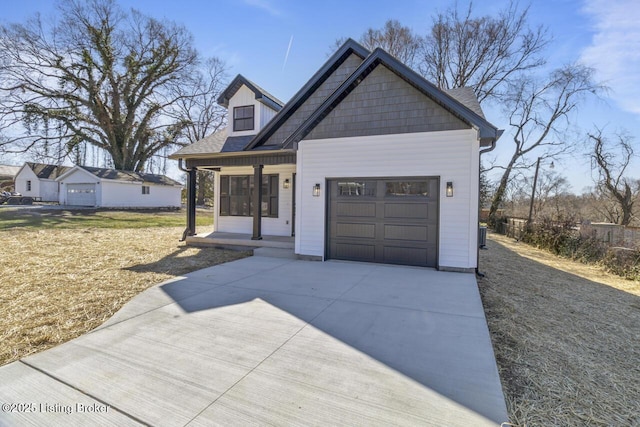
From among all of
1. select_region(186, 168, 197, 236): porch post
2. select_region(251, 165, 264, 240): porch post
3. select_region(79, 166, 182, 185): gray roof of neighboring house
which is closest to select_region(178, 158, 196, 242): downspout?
select_region(186, 168, 197, 236): porch post

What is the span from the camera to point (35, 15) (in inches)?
887

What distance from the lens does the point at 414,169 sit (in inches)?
295

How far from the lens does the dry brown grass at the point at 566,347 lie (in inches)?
101

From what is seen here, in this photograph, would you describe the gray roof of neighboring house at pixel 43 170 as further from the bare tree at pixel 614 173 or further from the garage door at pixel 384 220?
the bare tree at pixel 614 173

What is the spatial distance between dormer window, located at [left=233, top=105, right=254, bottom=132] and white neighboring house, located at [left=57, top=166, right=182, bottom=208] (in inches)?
768

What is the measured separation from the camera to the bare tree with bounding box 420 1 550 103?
68.1 ft

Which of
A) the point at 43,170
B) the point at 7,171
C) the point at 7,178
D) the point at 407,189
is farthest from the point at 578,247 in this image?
the point at 7,171

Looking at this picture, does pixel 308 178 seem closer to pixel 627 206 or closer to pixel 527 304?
pixel 527 304

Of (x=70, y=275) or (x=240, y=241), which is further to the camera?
(x=240, y=241)

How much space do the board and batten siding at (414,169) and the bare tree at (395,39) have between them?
58.6ft

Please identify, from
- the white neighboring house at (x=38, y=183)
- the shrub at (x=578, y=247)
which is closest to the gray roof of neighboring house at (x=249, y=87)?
the shrub at (x=578, y=247)

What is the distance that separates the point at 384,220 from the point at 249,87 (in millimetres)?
7078

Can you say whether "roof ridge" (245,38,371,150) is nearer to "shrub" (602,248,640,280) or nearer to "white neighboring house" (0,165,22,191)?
"shrub" (602,248,640,280)

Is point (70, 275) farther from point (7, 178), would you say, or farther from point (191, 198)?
point (7, 178)
